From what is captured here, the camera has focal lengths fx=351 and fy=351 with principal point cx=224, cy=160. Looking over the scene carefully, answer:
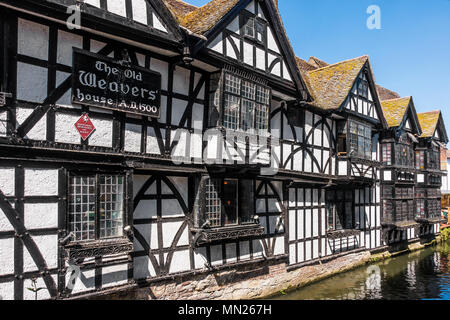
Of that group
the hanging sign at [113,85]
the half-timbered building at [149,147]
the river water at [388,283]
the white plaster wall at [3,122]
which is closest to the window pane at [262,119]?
the half-timbered building at [149,147]

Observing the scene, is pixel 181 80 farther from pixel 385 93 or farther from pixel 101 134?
pixel 385 93

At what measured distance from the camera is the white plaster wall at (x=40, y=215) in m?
7.12

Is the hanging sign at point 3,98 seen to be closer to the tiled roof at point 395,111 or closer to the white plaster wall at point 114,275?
the white plaster wall at point 114,275

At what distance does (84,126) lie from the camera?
7.94m

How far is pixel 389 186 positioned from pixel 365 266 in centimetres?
526

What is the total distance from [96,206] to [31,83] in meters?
2.96

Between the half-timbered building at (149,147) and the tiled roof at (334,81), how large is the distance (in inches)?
19.1

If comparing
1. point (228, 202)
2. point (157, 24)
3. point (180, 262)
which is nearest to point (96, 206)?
point (180, 262)

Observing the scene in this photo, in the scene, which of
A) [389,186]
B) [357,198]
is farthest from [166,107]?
[389,186]

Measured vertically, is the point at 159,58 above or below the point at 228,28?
below

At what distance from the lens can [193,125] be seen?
10.1 meters

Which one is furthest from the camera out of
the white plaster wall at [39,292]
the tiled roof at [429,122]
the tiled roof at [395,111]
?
the tiled roof at [429,122]
